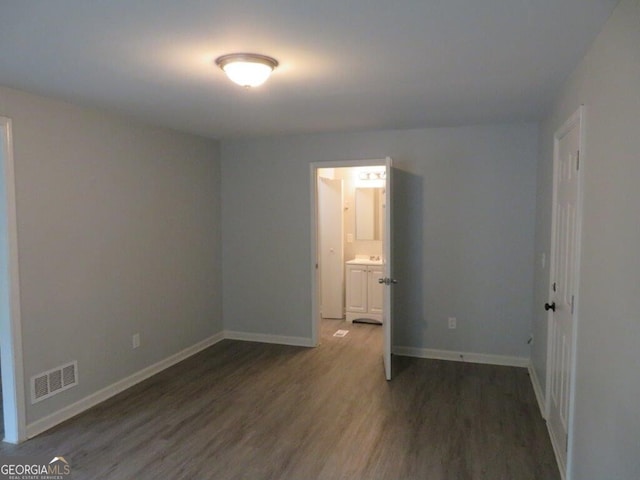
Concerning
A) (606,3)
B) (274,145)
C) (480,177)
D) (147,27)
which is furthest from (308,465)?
(274,145)

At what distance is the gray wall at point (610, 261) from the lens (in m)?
1.51

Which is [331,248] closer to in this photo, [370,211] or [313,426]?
[370,211]

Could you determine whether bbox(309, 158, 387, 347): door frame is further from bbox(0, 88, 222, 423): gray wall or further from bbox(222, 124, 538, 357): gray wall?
bbox(0, 88, 222, 423): gray wall

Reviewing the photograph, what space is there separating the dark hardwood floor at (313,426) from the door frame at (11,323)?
177mm

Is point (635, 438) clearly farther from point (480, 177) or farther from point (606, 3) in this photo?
point (480, 177)

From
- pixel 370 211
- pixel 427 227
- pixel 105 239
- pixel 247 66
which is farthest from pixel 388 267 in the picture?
pixel 105 239

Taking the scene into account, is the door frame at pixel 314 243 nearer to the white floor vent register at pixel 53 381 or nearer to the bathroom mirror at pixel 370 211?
the bathroom mirror at pixel 370 211

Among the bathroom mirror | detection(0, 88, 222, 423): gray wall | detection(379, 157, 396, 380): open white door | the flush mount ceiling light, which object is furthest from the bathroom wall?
the flush mount ceiling light

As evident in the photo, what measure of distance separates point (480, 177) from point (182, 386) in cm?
345

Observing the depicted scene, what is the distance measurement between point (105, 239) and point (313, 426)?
2263mm

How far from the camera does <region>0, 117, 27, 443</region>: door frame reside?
293cm

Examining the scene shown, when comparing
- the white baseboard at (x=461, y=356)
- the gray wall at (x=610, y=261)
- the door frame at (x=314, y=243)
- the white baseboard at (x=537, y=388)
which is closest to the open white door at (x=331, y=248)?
the door frame at (x=314, y=243)

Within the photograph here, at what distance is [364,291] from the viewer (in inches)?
241

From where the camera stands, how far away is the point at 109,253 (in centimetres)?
379
